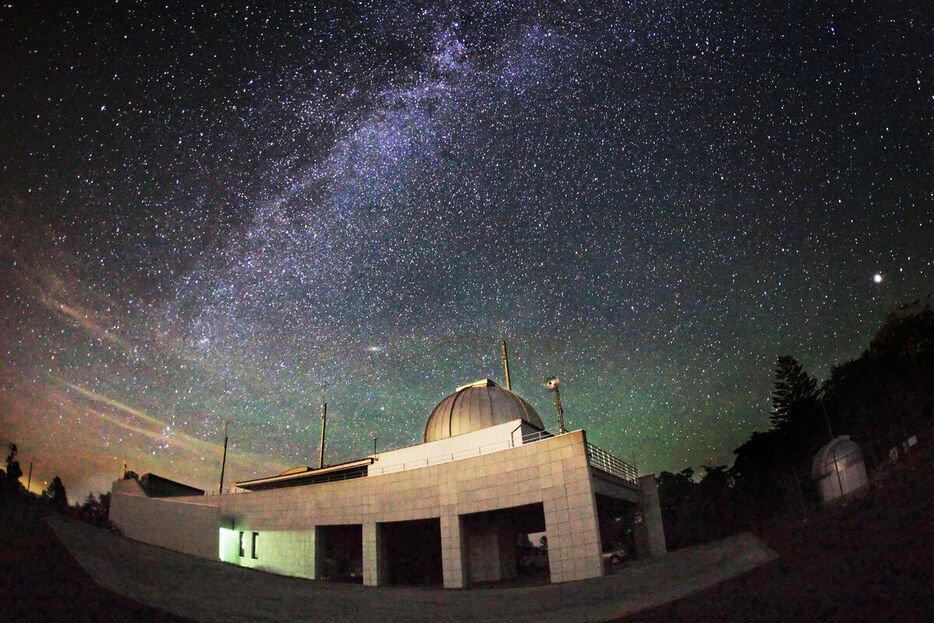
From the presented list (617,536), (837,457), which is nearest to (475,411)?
(837,457)

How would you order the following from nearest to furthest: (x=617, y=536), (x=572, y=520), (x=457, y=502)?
(x=572, y=520) → (x=457, y=502) → (x=617, y=536)

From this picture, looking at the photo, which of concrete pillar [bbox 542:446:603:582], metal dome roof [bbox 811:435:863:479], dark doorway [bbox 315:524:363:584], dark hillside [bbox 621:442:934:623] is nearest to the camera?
dark hillside [bbox 621:442:934:623]

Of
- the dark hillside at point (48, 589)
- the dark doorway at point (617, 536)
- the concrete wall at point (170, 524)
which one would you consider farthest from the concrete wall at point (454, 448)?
the dark hillside at point (48, 589)

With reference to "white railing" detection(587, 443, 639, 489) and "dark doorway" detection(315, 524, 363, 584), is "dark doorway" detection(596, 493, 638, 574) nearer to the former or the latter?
"white railing" detection(587, 443, 639, 489)

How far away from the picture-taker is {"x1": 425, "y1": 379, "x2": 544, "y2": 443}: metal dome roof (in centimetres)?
3391

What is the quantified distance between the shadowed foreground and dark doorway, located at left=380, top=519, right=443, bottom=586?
9272 millimetres

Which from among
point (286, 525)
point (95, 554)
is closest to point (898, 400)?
point (286, 525)

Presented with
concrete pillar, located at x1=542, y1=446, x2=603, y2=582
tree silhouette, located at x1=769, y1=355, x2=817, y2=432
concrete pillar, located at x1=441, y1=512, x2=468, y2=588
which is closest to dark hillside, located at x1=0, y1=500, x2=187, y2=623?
concrete pillar, located at x1=441, y1=512, x2=468, y2=588

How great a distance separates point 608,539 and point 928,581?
59205 mm

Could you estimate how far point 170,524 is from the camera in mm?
32594

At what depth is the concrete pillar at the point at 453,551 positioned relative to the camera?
2678 cm

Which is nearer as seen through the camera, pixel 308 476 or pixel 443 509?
pixel 443 509

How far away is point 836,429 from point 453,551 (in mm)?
41625

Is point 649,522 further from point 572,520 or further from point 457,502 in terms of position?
point 457,502
